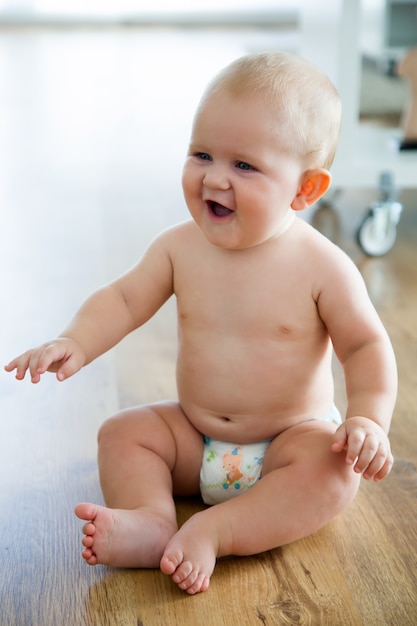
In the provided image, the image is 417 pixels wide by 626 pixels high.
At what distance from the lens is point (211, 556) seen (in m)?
0.82

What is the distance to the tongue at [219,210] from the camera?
87cm

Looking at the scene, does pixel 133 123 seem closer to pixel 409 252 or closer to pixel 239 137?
pixel 409 252

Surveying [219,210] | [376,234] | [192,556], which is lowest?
[376,234]

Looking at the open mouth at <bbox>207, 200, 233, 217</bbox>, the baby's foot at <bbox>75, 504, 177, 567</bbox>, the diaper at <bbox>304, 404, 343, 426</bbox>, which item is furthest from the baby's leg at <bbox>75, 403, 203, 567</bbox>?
the open mouth at <bbox>207, 200, 233, 217</bbox>

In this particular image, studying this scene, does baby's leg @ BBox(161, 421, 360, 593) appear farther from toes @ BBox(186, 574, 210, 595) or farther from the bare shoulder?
the bare shoulder

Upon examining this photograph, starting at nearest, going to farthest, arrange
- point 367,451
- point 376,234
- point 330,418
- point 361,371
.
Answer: point 367,451 → point 361,371 → point 330,418 → point 376,234

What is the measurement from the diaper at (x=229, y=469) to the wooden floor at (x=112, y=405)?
0.11 ft

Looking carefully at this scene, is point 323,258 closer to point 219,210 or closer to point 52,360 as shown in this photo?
point 219,210

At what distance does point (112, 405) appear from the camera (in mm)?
1150

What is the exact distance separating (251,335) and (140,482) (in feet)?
0.59

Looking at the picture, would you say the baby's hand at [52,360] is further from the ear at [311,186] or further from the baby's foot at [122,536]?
the ear at [311,186]

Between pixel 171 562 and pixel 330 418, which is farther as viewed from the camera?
pixel 330 418

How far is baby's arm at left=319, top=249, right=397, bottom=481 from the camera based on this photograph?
767mm

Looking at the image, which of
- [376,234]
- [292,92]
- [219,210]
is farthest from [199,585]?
[376,234]
